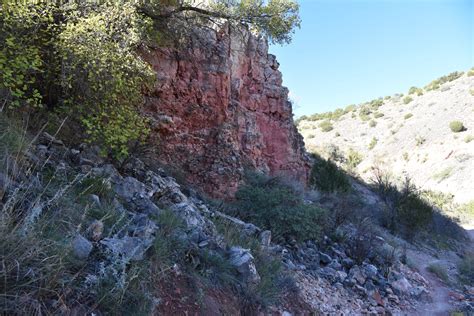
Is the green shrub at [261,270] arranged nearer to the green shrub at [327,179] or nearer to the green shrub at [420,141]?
the green shrub at [327,179]

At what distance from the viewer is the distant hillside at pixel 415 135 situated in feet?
107

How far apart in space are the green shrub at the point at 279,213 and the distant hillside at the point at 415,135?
18687 mm

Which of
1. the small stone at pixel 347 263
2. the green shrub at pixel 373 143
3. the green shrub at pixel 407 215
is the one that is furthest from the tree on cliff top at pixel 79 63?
the green shrub at pixel 373 143

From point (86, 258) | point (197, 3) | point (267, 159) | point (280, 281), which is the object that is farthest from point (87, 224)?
point (267, 159)

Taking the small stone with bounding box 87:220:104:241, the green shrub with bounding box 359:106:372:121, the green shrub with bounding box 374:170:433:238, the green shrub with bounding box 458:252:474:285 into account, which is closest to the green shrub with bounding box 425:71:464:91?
the green shrub with bounding box 359:106:372:121

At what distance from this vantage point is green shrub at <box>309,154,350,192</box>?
17.1 m

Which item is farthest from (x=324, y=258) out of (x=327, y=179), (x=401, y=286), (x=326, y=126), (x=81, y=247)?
(x=326, y=126)

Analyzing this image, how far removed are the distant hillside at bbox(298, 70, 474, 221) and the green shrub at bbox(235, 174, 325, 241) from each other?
1869 cm

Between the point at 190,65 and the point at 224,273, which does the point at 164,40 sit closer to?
the point at 190,65

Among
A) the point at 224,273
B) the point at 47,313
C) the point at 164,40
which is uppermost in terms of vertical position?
the point at 164,40

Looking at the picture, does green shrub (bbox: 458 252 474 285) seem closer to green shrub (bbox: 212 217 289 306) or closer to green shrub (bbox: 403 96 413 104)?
green shrub (bbox: 212 217 289 306)

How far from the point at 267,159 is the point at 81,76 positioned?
833 centimetres

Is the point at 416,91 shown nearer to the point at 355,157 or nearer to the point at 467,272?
the point at 355,157

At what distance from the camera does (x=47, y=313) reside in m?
2.47
